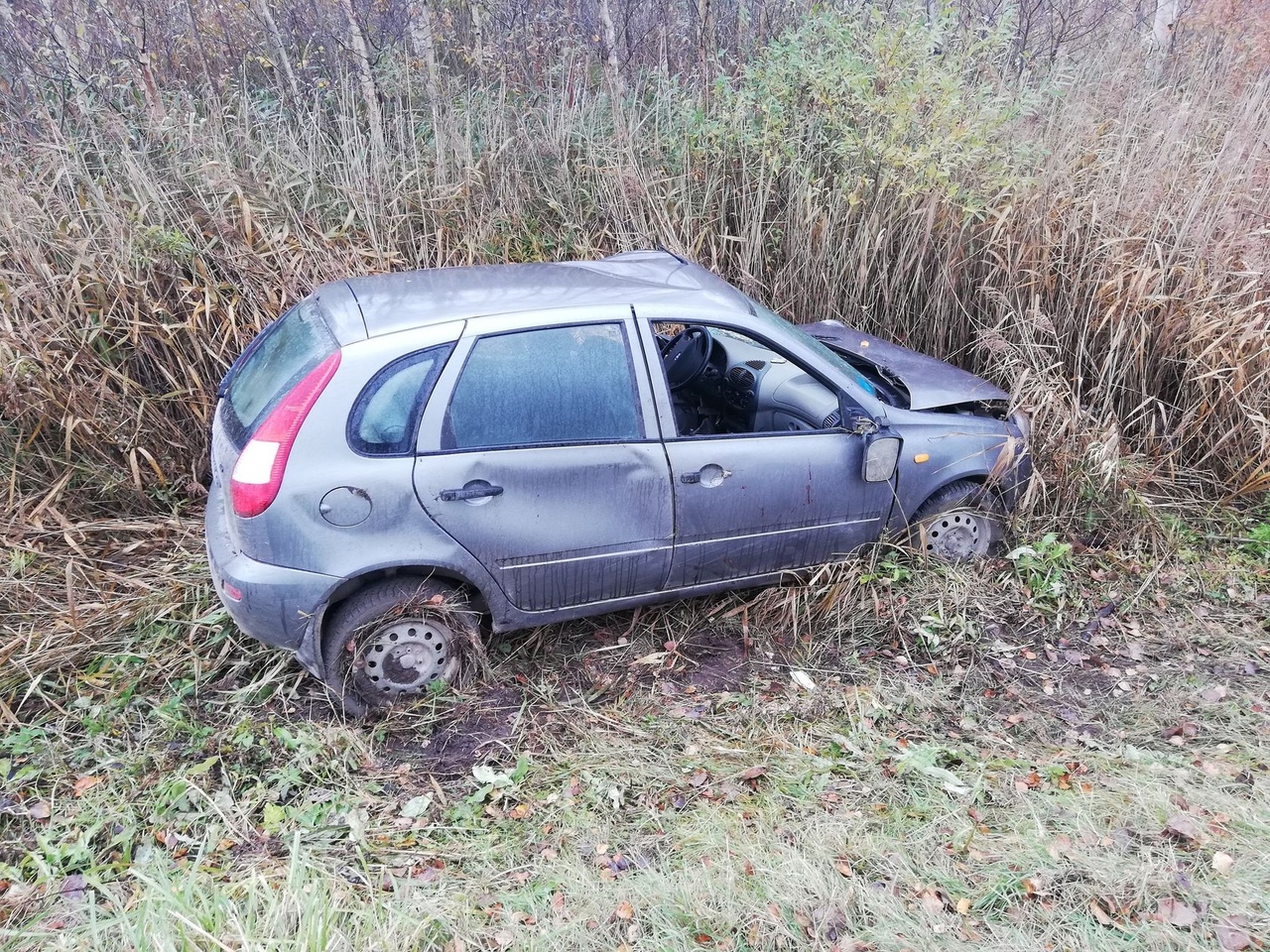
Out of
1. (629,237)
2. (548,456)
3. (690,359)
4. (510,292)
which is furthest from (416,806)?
(629,237)

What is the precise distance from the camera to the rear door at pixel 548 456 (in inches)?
122

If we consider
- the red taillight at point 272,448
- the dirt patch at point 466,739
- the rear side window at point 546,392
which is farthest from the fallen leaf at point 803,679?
the red taillight at point 272,448

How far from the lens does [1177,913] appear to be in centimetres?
236

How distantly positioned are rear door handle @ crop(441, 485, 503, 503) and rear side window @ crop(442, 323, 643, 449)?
16 centimetres

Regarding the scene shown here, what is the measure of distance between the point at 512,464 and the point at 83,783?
6.35 ft

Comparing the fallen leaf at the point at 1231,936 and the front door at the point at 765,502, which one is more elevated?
the front door at the point at 765,502

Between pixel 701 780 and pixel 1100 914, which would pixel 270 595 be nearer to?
pixel 701 780

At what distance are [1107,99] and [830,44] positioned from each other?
2.01 meters

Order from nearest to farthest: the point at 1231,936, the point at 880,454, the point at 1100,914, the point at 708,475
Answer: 1. the point at 1231,936
2. the point at 1100,914
3. the point at 708,475
4. the point at 880,454

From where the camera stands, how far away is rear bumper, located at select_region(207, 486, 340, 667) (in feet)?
9.90

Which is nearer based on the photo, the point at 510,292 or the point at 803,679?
the point at 510,292

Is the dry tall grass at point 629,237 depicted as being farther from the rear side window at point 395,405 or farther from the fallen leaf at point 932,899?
the fallen leaf at point 932,899

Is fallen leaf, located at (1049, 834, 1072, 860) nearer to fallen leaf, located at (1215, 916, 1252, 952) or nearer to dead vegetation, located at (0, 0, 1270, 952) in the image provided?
dead vegetation, located at (0, 0, 1270, 952)

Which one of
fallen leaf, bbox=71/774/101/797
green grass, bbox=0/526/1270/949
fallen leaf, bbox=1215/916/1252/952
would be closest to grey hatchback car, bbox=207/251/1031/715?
green grass, bbox=0/526/1270/949
